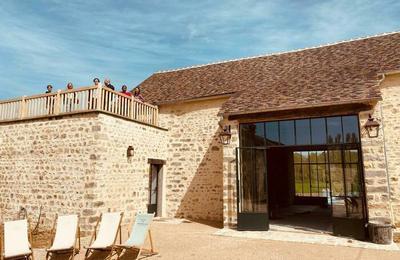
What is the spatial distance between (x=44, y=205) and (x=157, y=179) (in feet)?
13.1

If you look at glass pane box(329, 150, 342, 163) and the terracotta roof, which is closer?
glass pane box(329, 150, 342, 163)

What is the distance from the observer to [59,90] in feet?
30.0

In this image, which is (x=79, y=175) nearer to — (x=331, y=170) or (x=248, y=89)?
(x=248, y=89)

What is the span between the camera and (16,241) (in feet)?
18.1

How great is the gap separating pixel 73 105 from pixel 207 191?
5.33m

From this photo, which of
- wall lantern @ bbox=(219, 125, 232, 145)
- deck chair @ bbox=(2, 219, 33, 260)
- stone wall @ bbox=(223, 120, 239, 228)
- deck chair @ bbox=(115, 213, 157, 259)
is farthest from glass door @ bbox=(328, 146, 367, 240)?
deck chair @ bbox=(2, 219, 33, 260)

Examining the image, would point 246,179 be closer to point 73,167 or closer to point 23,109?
point 73,167

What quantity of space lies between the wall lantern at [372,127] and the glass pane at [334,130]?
0.69 meters

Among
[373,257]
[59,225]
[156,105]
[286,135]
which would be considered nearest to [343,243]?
[373,257]

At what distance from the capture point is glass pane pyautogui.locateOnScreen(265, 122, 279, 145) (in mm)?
8896

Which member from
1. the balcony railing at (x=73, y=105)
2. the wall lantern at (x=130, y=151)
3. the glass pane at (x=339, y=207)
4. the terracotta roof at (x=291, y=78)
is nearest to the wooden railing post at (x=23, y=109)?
the balcony railing at (x=73, y=105)

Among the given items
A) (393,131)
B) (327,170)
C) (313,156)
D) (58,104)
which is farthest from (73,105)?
(313,156)

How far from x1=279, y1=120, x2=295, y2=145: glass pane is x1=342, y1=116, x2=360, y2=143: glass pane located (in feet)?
4.44

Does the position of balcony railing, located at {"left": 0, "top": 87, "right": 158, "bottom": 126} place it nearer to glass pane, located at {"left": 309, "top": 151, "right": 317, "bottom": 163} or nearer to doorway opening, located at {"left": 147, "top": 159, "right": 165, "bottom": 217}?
doorway opening, located at {"left": 147, "top": 159, "right": 165, "bottom": 217}
